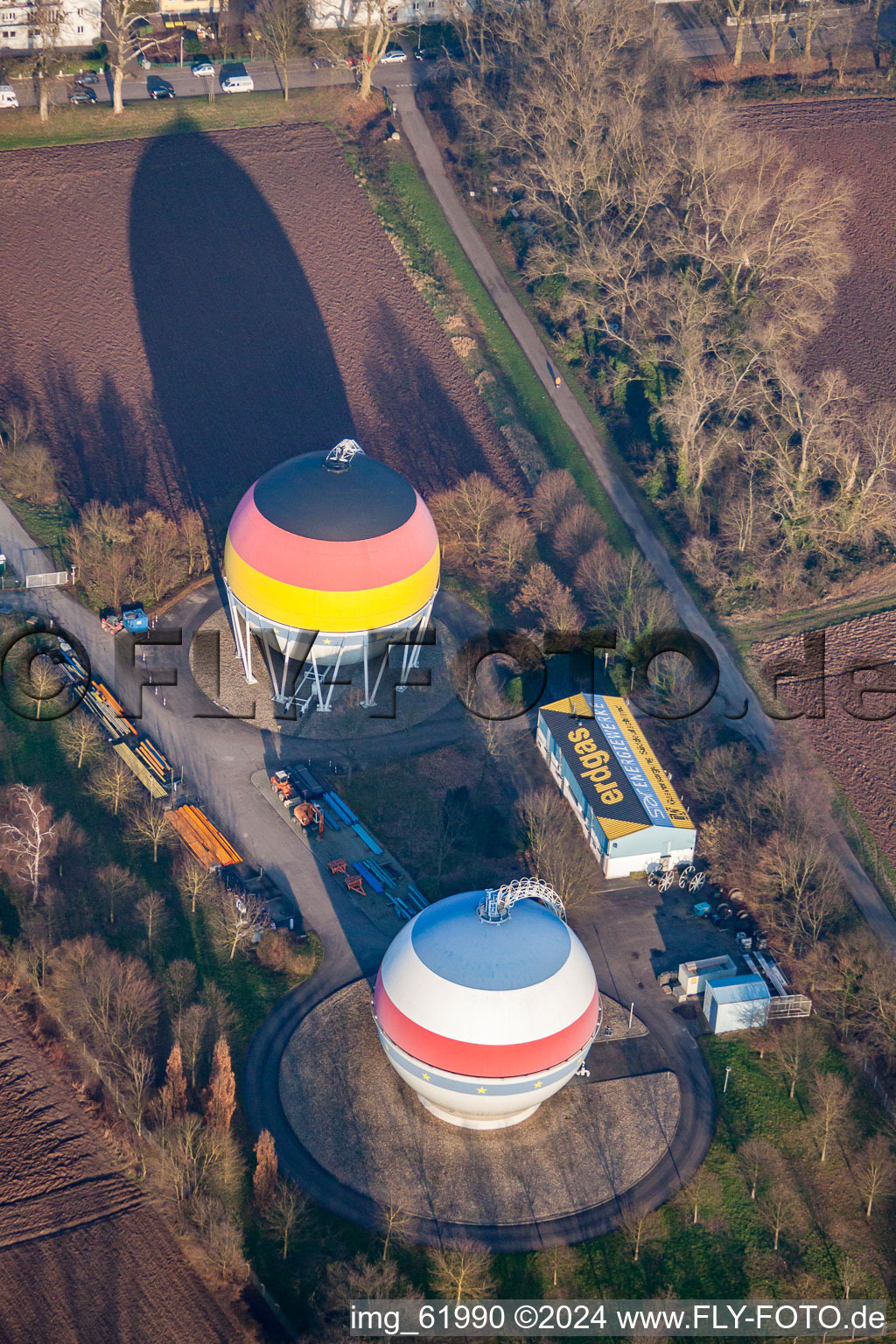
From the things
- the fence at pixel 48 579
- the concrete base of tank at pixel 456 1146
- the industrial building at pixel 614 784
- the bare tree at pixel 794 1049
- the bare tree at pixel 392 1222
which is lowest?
the concrete base of tank at pixel 456 1146

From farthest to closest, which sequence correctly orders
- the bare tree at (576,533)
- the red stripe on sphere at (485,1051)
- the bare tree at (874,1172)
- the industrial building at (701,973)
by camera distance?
1. the bare tree at (576,533)
2. the industrial building at (701,973)
3. the bare tree at (874,1172)
4. the red stripe on sphere at (485,1051)

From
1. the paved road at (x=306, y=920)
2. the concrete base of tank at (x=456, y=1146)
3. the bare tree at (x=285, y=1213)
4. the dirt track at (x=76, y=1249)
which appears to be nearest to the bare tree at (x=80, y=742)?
the paved road at (x=306, y=920)

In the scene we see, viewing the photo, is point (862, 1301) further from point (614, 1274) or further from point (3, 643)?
point (3, 643)

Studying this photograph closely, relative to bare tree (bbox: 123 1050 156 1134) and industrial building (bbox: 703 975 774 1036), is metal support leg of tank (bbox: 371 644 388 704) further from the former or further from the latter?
bare tree (bbox: 123 1050 156 1134)

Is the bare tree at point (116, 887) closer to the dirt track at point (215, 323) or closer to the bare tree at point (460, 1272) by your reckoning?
the bare tree at point (460, 1272)

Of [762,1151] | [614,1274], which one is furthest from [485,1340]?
[762,1151]

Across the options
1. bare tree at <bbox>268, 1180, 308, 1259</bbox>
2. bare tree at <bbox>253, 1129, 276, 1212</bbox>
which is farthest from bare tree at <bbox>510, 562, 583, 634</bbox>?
bare tree at <bbox>268, 1180, 308, 1259</bbox>
